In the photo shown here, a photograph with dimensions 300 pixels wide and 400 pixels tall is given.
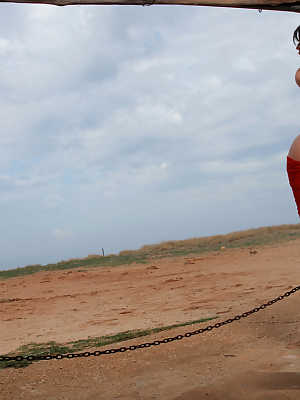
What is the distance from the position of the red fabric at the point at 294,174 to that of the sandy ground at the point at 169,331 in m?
1.57

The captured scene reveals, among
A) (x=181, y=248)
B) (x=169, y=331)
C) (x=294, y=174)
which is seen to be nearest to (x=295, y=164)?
(x=294, y=174)

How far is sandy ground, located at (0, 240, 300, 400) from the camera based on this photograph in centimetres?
400

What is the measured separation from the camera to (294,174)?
3121 mm

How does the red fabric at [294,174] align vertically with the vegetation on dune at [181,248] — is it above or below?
above

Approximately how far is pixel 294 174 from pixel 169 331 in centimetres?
343

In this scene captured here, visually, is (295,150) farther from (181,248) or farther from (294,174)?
(181,248)

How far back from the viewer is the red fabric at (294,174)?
309 cm

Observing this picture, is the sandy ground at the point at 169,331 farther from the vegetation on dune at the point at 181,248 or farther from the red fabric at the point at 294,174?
the vegetation on dune at the point at 181,248

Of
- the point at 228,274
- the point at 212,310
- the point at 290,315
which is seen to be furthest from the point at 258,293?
the point at 228,274

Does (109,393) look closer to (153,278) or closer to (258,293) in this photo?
(258,293)

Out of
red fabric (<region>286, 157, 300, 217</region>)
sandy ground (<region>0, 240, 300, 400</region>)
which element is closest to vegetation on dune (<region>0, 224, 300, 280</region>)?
sandy ground (<region>0, 240, 300, 400</region>)

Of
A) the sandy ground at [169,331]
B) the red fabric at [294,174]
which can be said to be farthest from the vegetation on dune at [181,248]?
the red fabric at [294,174]

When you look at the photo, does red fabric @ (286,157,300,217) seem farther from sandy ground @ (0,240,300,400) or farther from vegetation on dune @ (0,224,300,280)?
vegetation on dune @ (0,224,300,280)

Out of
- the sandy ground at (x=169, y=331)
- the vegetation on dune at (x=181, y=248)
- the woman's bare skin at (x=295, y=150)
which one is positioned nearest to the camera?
the woman's bare skin at (x=295, y=150)
